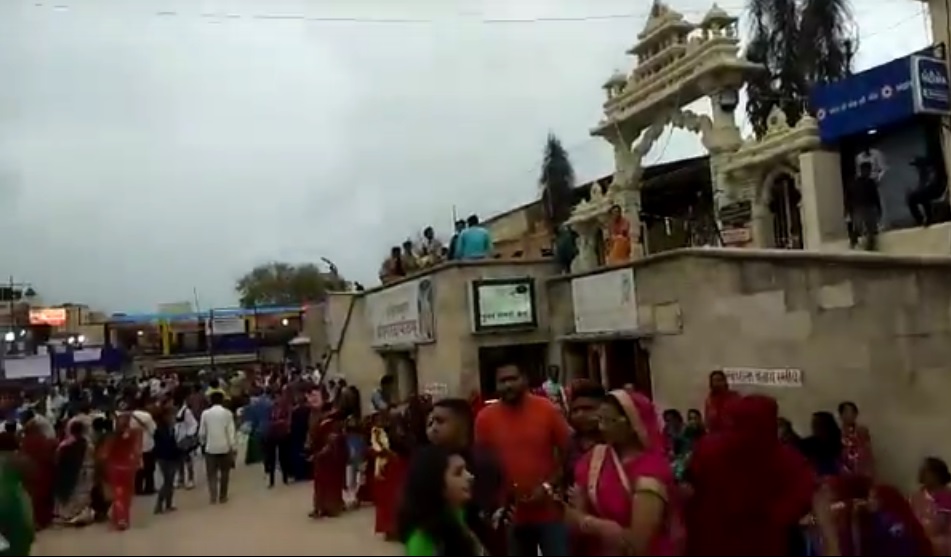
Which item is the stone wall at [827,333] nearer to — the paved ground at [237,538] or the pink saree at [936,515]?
the pink saree at [936,515]

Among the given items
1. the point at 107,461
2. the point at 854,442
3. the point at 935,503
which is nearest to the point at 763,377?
the point at 854,442

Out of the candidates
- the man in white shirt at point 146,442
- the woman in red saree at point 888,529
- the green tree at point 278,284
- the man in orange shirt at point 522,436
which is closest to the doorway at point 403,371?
the man in white shirt at point 146,442

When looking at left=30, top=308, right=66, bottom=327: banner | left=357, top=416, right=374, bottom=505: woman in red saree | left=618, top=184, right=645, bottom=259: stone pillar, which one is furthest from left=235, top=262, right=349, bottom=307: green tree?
left=357, top=416, right=374, bottom=505: woman in red saree

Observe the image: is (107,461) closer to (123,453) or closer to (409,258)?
(123,453)

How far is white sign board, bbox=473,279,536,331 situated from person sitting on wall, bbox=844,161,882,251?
Result: 4.93 meters

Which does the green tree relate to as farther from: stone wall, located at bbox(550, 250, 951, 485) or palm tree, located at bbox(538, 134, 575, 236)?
stone wall, located at bbox(550, 250, 951, 485)

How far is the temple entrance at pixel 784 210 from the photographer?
18344mm

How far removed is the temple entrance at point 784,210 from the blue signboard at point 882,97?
6.07 feet

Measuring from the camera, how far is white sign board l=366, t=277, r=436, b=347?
15.7 m

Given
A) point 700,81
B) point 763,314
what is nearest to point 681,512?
point 763,314

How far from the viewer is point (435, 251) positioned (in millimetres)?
19141

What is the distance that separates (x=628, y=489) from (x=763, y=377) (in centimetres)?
715

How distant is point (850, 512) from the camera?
231 inches

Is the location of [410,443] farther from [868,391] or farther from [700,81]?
[700,81]
